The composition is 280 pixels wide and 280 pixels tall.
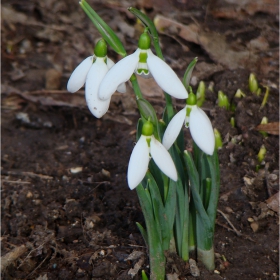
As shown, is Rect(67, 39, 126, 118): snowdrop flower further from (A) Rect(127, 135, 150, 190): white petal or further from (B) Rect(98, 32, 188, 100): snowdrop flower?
(A) Rect(127, 135, 150, 190): white petal

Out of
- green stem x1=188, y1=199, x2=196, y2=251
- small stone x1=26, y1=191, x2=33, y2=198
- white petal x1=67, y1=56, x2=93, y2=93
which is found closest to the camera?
white petal x1=67, y1=56, x2=93, y2=93

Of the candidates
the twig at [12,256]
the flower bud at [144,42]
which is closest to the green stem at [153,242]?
the flower bud at [144,42]

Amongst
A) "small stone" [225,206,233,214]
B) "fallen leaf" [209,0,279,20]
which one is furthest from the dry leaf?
"fallen leaf" [209,0,279,20]

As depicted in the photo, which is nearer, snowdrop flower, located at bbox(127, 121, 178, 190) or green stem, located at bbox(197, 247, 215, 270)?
snowdrop flower, located at bbox(127, 121, 178, 190)

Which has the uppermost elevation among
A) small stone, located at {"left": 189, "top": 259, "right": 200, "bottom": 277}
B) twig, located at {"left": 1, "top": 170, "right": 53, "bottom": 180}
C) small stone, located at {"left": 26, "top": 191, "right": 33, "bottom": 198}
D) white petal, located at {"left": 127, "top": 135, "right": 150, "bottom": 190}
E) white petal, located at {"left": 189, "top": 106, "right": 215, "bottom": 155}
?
white petal, located at {"left": 189, "top": 106, "right": 215, "bottom": 155}

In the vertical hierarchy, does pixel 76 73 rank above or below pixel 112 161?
above

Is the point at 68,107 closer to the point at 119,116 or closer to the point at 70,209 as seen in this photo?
the point at 119,116

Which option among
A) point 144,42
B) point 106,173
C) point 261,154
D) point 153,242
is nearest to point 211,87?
point 261,154

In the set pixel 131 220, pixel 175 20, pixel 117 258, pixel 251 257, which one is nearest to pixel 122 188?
pixel 131 220
